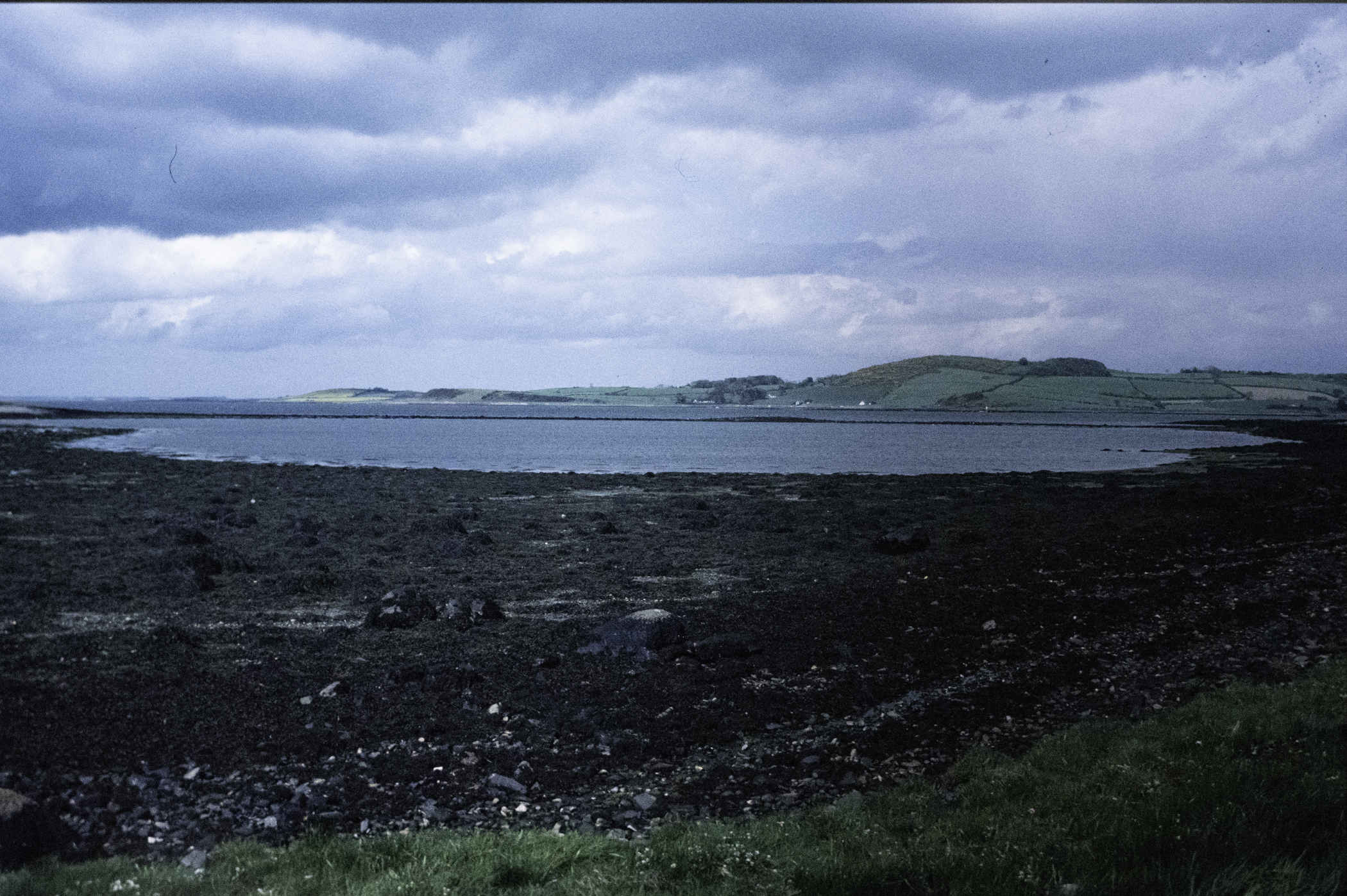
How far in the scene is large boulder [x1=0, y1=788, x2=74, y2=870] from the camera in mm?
6953

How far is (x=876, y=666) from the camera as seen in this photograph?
13.9 metres

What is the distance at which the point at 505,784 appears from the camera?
930 cm

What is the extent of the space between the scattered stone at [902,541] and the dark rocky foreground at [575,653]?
11 centimetres

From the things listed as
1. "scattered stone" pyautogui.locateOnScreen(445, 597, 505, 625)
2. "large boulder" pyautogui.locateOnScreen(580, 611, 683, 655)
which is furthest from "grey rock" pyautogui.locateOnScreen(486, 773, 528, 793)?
"scattered stone" pyautogui.locateOnScreen(445, 597, 505, 625)

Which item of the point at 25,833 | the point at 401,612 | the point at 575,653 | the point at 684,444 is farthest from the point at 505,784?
the point at 684,444

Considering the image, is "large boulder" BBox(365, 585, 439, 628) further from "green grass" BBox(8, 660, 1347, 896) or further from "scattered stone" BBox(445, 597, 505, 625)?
"green grass" BBox(8, 660, 1347, 896)

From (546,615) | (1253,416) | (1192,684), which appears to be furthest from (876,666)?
(1253,416)

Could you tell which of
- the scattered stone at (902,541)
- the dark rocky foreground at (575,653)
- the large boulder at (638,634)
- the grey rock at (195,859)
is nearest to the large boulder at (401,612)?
the dark rocky foreground at (575,653)

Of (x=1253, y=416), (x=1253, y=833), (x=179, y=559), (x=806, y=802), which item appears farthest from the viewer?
(x=1253, y=416)

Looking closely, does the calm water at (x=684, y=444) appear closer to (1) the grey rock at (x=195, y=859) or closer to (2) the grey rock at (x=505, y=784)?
(2) the grey rock at (x=505, y=784)

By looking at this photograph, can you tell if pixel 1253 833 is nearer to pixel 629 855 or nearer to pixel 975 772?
pixel 975 772

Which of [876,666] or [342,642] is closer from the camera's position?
[876,666]

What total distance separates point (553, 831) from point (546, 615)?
9.86 metres

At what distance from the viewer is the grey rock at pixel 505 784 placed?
30.3ft
